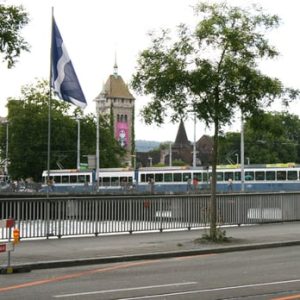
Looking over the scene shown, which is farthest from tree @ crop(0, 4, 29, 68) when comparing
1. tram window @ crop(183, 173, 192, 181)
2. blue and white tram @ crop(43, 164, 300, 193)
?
tram window @ crop(183, 173, 192, 181)

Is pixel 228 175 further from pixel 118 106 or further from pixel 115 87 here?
pixel 115 87

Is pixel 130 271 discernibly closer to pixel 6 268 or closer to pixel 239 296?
pixel 6 268

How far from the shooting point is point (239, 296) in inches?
379

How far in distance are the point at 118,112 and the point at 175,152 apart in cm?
4328

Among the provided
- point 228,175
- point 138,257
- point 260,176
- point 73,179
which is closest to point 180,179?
point 228,175

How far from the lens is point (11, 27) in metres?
13.1

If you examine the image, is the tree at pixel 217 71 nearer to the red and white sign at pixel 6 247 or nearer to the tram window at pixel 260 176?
the red and white sign at pixel 6 247

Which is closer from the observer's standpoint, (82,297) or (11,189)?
(82,297)

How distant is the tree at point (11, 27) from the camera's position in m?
13.0

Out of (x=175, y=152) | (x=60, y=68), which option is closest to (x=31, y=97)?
(x=60, y=68)

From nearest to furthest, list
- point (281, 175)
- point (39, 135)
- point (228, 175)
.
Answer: point (281, 175) → point (228, 175) → point (39, 135)

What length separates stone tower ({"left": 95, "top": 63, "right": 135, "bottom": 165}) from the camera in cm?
13875

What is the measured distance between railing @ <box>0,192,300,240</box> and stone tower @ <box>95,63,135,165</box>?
112613 mm

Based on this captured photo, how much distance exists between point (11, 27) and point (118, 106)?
446ft
